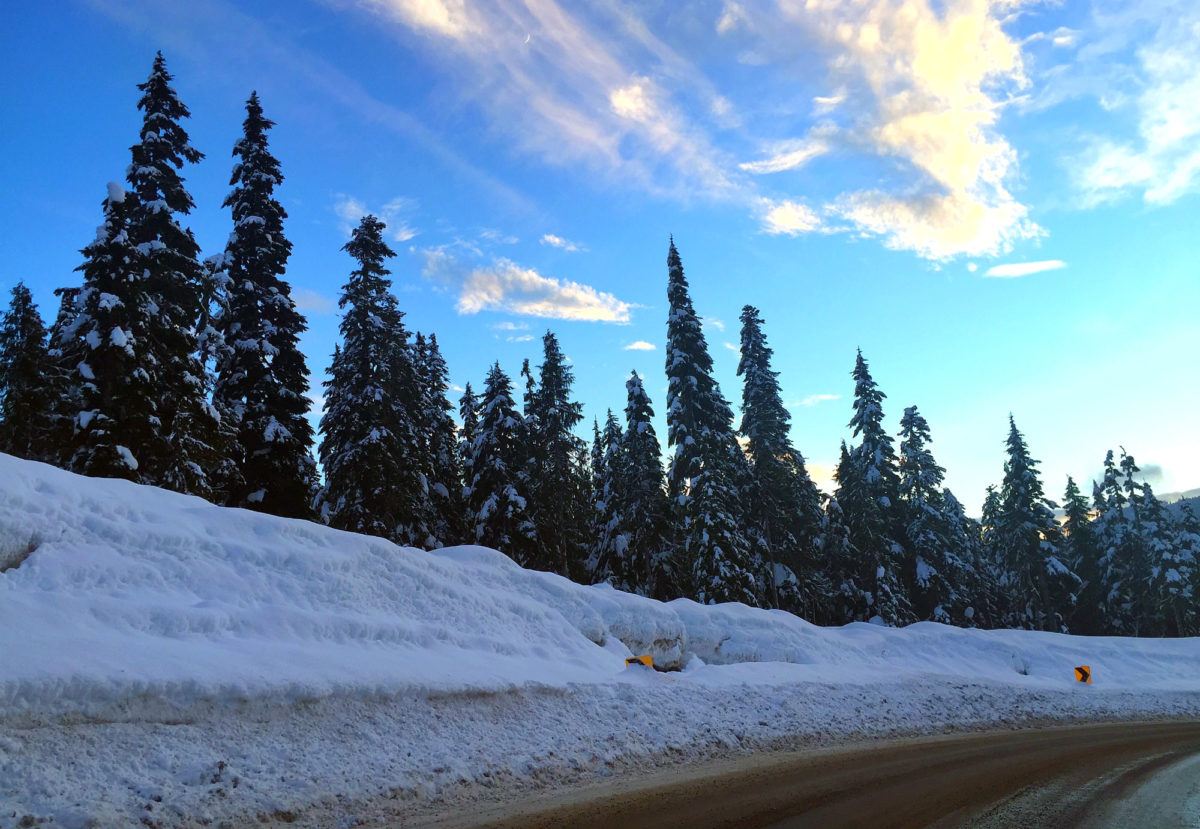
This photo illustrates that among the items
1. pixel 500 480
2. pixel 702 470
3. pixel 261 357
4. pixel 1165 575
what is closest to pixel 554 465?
pixel 500 480

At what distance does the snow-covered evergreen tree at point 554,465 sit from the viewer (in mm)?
40469

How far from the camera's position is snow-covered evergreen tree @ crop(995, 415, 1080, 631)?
50.1m

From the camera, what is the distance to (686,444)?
35.6 metres

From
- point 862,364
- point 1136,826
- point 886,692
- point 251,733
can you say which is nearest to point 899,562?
point 862,364

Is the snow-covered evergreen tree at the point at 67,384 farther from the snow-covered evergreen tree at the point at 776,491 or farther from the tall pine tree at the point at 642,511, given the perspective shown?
the snow-covered evergreen tree at the point at 776,491

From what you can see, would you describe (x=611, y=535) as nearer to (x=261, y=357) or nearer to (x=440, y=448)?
(x=440, y=448)

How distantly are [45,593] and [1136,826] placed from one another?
1194 centimetres

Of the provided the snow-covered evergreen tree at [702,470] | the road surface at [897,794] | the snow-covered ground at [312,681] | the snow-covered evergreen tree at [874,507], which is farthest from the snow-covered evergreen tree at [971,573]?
the road surface at [897,794]

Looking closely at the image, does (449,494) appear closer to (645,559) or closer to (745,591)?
(645,559)

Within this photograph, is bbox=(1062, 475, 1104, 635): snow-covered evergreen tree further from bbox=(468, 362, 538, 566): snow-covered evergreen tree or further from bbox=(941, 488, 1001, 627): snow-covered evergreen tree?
bbox=(468, 362, 538, 566): snow-covered evergreen tree

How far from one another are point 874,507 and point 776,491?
850cm

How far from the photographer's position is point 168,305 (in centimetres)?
2339

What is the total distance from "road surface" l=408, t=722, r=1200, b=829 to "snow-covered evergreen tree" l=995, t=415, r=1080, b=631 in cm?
4335

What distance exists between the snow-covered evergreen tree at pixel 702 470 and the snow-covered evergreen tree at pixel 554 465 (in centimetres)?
687
